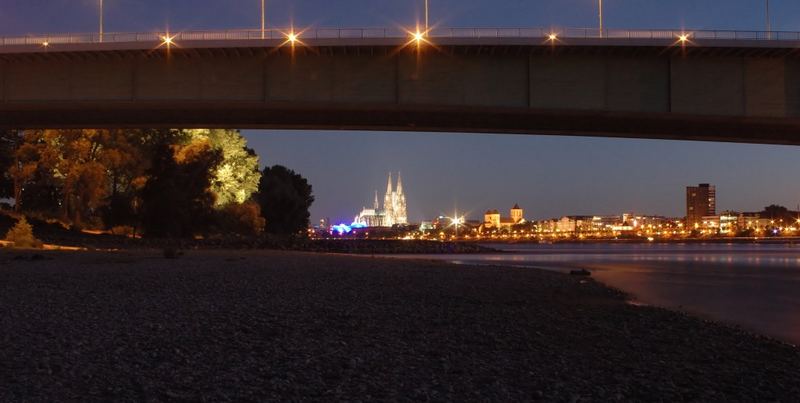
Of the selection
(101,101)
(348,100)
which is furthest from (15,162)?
(348,100)

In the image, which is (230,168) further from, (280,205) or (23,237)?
(23,237)

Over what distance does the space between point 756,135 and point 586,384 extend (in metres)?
30.7

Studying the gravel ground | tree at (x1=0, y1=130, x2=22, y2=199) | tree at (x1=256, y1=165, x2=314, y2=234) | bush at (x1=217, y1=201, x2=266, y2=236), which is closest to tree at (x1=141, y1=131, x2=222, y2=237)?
bush at (x1=217, y1=201, x2=266, y2=236)

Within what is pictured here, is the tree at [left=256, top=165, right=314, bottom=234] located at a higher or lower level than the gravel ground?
higher

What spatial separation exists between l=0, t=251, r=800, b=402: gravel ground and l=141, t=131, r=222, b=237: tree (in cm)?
3176

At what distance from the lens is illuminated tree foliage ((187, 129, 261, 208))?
5659 centimetres

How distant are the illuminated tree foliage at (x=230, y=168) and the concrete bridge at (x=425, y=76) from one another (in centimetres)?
2553

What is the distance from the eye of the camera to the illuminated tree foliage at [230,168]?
5659 cm

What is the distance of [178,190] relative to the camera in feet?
159

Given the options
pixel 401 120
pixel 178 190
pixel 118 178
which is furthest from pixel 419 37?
pixel 118 178

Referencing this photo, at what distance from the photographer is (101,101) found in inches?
1156

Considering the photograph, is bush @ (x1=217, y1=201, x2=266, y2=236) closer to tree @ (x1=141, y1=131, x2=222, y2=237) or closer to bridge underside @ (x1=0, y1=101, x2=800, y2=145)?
A: tree @ (x1=141, y1=131, x2=222, y2=237)

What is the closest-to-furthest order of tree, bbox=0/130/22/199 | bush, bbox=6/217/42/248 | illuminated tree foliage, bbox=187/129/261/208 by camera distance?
bush, bbox=6/217/42/248 < tree, bbox=0/130/22/199 < illuminated tree foliage, bbox=187/129/261/208

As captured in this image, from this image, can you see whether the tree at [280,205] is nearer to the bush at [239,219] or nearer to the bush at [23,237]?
the bush at [239,219]
